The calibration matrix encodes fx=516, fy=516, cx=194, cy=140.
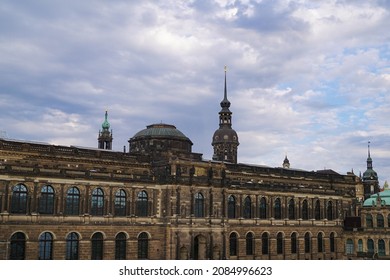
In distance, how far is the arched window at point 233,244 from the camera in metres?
65.1

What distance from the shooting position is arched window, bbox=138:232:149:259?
57.8m

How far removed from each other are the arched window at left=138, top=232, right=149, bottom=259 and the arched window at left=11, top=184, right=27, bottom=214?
13.6 metres

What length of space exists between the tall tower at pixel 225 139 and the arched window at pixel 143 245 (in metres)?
48.1

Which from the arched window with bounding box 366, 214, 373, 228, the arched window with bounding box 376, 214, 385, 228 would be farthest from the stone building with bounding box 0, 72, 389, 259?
the arched window with bounding box 376, 214, 385, 228

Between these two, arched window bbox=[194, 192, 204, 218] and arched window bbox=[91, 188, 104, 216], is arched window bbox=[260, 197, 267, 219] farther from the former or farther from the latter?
arched window bbox=[91, 188, 104, 216]

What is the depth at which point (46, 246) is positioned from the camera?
51281 millimetres

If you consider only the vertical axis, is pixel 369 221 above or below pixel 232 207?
below

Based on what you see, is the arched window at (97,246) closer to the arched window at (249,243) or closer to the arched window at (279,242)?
the arched window at (249,243)

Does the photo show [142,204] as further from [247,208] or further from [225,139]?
[225,139]

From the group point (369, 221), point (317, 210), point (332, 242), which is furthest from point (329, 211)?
point (369, 221)

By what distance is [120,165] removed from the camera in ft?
218

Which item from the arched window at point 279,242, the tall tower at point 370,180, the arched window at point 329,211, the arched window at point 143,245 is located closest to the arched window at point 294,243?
the arched window at point 279,242

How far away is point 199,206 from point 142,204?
283 inches

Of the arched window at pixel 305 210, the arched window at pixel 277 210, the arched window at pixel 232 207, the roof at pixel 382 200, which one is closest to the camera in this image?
the arched window at pixel 232 207
